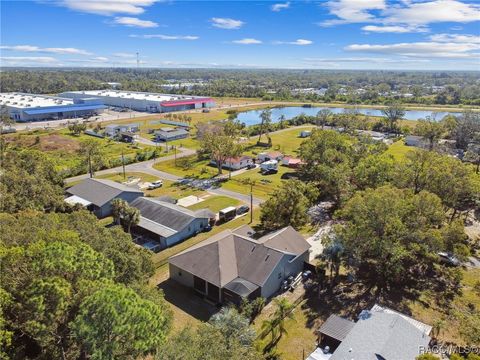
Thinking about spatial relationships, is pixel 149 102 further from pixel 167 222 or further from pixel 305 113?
pixel 167 222

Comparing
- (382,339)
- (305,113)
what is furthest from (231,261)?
(305,113)

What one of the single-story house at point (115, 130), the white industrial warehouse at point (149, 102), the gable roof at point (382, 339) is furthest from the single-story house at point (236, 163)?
the white industrial warehouse at point (149, 102)

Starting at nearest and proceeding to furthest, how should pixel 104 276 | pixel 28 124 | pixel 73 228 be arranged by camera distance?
pixel 104 276, pixel 73 228, pixel 28 124

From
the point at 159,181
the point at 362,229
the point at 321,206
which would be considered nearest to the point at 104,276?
the point at 362,229

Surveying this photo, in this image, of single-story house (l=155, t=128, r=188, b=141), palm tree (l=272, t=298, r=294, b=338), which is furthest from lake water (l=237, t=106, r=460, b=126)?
palm tree (l=272, t=298, r=294, b=338)

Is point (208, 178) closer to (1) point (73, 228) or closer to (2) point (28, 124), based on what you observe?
(1) point (73, 228)

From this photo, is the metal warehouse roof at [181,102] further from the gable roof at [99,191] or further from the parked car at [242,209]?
the parked car at [242,209]
